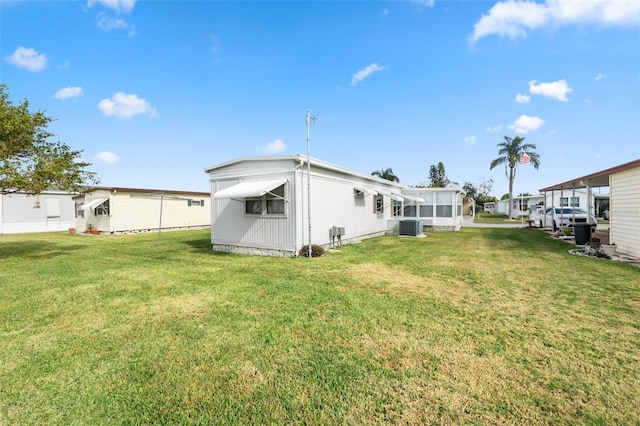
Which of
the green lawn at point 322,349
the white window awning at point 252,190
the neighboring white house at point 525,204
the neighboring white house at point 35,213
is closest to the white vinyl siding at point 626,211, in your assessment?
the green lawn at point 322,349

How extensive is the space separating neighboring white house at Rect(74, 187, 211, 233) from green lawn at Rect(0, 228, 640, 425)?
13.3m

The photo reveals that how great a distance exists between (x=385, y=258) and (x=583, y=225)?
353 inches

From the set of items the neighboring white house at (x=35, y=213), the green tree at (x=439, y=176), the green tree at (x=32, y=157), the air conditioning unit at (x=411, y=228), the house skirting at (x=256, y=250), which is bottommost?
the house skirting at (x=256, y=250)

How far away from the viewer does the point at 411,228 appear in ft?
50.4

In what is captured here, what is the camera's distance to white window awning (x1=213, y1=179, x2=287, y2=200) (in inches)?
320

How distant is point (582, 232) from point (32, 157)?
20.9 m

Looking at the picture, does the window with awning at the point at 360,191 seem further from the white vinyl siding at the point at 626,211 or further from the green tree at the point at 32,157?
the green tree at the point at 32,157

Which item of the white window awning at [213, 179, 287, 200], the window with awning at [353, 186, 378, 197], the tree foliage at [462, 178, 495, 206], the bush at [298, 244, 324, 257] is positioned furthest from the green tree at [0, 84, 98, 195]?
the tree foliage at [462, 178, 495, 206]

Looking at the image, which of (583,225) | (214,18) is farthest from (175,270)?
(583,225)

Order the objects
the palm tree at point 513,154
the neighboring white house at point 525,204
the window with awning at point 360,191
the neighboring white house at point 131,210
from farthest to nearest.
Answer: the neighboring white house at point 525,204, the palm tree at point 513,154, the neighboring white house at point 131,210, the window with awning at point 360,191

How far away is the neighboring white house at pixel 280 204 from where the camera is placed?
8859 millimetres

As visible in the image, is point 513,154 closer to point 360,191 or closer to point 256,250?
point 360,191

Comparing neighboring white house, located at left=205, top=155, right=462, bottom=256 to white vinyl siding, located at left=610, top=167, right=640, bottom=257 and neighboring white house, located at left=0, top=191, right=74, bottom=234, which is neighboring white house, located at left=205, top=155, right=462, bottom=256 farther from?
neighboring white house, located at left=0, top=191, right=74, bottom=234

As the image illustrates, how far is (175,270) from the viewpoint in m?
7.40
